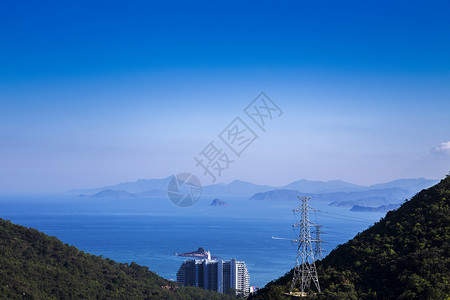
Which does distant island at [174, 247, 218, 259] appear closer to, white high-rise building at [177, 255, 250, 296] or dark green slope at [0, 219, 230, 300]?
white high-rise building at [177, 255, 250, 296]

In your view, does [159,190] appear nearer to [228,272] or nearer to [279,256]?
[279,256]

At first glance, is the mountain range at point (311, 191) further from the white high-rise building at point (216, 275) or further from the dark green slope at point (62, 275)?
the dark green slope at point (62, 275)

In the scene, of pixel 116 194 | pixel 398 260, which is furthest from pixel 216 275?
pixel 116 194

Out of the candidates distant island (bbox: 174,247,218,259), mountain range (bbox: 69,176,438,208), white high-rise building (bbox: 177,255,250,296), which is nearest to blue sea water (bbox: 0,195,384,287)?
distant island (bbox: 174,247,218,259)

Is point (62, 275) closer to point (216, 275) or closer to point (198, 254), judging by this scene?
point (216, 275)

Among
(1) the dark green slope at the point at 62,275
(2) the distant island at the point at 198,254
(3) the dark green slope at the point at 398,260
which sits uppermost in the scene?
(3) the dark green slope at the point at 398,260

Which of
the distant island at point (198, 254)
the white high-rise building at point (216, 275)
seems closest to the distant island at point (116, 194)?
the distant island at point (198, 254)
